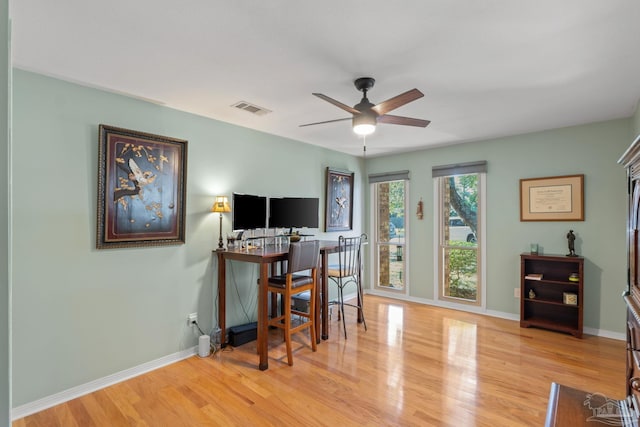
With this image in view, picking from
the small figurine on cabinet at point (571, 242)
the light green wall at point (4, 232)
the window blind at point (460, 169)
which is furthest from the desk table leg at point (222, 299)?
the small figurine on cabinet at point (571, 242)

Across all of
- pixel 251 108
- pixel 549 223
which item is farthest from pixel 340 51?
pixel 549 223

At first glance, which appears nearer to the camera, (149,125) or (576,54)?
(576,54)

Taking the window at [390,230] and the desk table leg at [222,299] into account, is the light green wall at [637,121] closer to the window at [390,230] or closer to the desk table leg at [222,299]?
the window at [390,230]

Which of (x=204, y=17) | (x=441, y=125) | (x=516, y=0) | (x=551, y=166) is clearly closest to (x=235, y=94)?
(x=204, y=17)

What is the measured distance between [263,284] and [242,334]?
32.4 inches

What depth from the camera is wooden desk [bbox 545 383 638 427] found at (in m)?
1.29

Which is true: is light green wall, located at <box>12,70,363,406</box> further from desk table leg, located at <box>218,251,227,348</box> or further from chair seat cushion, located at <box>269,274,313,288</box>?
chair seat cushion, located at <box>269,274,313,288</box>

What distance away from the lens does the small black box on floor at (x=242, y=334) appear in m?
3.37

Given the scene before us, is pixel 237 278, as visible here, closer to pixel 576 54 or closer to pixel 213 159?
pixel 213 159

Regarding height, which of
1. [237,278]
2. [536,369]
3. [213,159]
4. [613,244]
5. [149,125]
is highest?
[149,125]

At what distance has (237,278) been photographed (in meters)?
3.66

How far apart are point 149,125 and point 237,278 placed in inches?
70.0

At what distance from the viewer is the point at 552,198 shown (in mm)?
3953

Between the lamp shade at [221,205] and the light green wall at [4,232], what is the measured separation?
2604 millimetres
